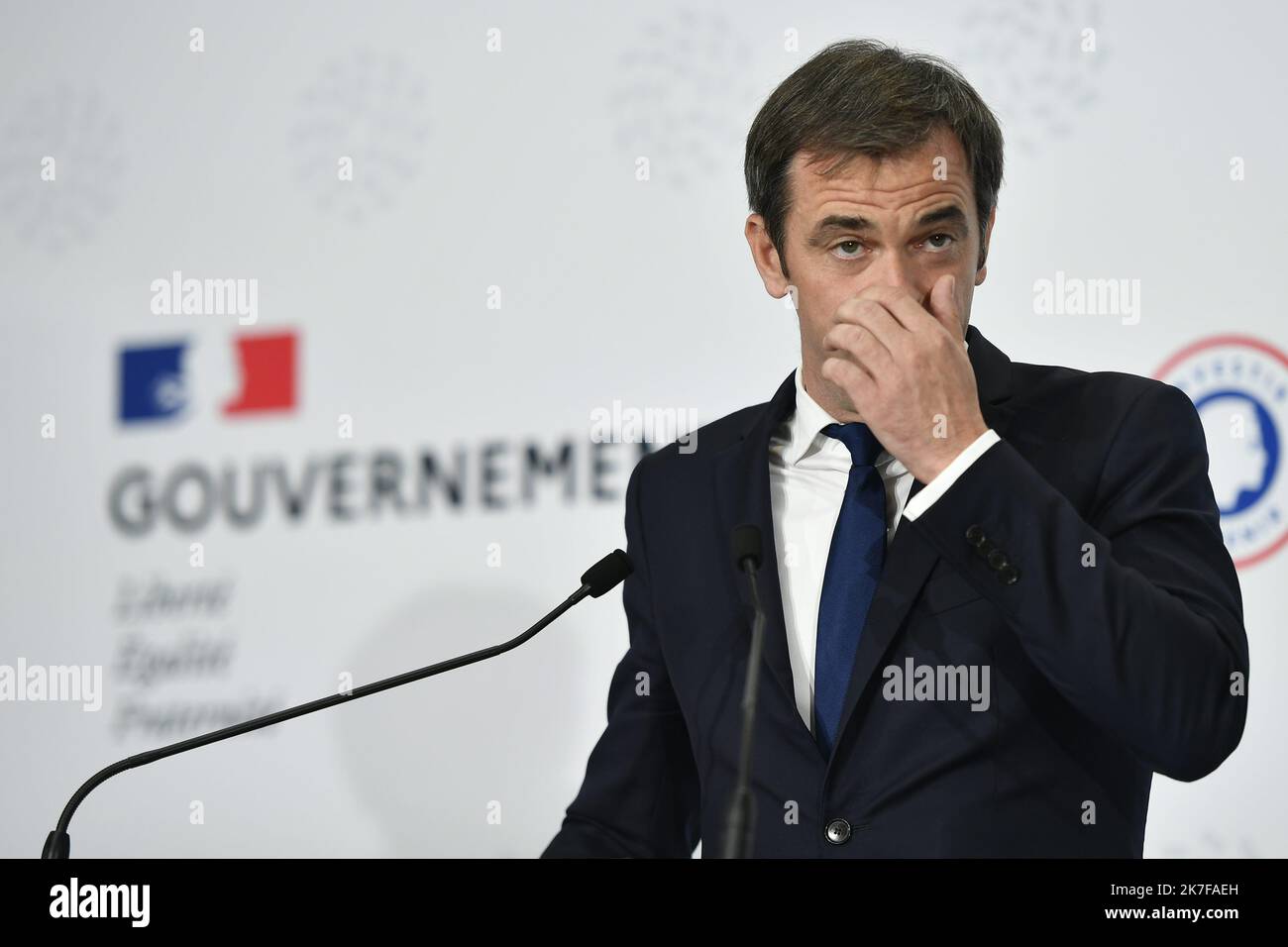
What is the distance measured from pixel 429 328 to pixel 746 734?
2448 millimetres

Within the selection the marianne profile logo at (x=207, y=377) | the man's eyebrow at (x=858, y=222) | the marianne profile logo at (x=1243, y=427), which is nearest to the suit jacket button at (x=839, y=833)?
the man's eyebrow at (x=858, y=222)

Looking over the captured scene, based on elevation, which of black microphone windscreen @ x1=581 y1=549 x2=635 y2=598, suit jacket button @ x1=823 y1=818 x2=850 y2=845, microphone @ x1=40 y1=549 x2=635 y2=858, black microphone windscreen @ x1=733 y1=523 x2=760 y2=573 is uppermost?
black microphone windscreen @ x1=733 y1=523 x2=760 y2=573

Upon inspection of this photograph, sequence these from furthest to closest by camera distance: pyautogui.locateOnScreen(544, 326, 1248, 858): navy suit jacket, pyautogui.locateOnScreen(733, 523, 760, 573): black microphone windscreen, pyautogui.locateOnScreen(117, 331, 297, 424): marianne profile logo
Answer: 1. pyautogui.locateOnScreen(117, 331, 297, 424): marianne profile logo
2. pyautogui.locateOnScreen(733, 523, 760, 573): black microphone windscreen
3. pyautogui.locateOnScreen(544, 326, 1248, 858): navy suit jacket

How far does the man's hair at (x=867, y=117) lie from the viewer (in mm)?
2275

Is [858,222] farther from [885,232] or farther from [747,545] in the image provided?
[747,545]

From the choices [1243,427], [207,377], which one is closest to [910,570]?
[1243,427]

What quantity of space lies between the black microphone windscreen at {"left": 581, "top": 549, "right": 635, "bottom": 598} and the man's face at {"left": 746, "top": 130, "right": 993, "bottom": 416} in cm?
48

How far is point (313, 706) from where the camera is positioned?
2002 mm

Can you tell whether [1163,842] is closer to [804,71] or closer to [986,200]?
[986,200]

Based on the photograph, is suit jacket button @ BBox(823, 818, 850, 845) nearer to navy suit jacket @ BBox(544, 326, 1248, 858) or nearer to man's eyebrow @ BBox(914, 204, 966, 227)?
navy suit jacket @ BBox(544, 326, 1248, 858)

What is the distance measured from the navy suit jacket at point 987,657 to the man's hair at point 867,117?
13.6 inches

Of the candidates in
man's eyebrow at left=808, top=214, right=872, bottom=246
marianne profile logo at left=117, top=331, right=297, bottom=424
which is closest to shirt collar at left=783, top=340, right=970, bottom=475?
man's eyebrow at left=808, top=214, right=872, bottom=246

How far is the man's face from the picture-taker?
2.20 m

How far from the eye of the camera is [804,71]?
245 cm
